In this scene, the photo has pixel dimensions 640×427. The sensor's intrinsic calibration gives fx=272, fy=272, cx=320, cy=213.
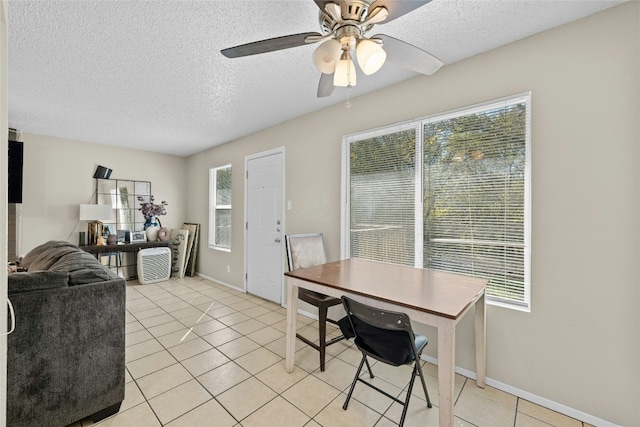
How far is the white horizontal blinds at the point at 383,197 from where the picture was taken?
2.49 metres

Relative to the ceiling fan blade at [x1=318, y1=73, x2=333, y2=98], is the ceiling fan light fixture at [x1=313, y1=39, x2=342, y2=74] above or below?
below

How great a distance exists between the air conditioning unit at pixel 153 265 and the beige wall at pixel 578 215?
15.6 feet

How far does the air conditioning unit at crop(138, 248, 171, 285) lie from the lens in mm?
4613

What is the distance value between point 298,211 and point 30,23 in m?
2.58

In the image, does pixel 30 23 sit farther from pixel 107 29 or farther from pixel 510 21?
pixel 510 21

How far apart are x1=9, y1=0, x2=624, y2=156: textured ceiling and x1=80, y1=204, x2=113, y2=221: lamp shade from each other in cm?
134

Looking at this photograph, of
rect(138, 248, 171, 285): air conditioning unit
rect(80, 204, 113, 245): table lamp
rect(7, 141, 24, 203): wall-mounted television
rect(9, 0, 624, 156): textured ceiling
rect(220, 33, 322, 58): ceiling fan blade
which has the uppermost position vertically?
rect(9, 0, 624, 156): textured ceiling

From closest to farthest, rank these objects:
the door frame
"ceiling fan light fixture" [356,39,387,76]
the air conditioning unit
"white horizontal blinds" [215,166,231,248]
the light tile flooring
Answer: "ceiling fan light fixture" [356,39,387,76] → the light tile flooring → the door frame → the air conditioning unit → "white horizontal blinds" [215,166,231,248]

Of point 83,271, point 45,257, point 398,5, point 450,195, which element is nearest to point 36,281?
point 83,271

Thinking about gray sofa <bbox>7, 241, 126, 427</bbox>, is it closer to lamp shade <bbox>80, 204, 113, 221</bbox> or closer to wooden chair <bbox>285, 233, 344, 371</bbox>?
wooden chair <bbox>285, 233, 344, 371</bbox>

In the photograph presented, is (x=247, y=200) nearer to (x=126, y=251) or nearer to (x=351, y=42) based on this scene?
(x=126, y=251)

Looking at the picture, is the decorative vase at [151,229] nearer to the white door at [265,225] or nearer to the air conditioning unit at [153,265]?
the air conditioning unit at [153,265]

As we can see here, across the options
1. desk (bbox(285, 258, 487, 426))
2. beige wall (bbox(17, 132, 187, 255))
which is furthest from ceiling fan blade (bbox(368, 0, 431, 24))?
beige wall (bbox(17, 132, 187, 255))

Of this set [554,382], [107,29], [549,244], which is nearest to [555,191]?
[549,244]
